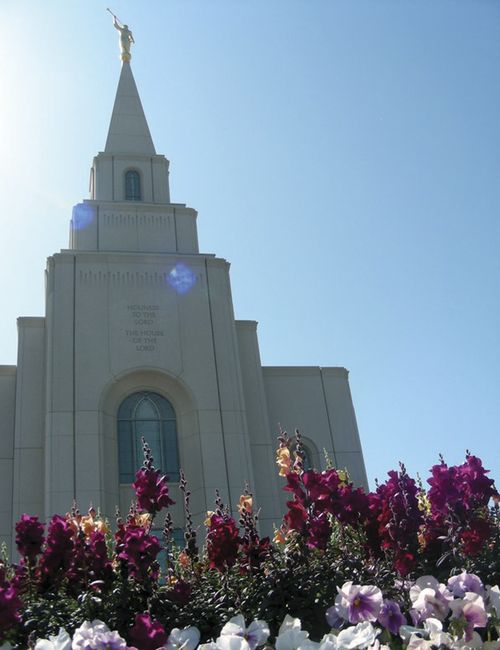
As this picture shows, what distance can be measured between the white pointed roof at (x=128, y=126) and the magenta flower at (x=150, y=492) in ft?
60.7

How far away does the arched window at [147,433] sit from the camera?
1683cm

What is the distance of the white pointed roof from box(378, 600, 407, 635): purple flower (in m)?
20.6

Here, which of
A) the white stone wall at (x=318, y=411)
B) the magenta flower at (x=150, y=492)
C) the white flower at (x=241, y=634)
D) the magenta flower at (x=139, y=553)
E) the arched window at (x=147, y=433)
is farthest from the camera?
the white stone wall at (x=318, y=411)

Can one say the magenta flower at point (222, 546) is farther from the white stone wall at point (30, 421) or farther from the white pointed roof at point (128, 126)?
the white pointed roof at point (128, 126)

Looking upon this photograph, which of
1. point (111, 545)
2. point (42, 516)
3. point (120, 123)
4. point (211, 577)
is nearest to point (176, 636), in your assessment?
point (211, 577)

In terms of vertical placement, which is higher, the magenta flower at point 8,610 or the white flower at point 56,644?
the magenta flower at point 8,610

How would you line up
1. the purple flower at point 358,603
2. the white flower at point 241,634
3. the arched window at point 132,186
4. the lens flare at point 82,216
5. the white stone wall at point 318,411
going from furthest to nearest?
1. the arched window at point 132,186
2. the lens flare at point 82,216
3. the white stone wall at point 318,411
4. the purple flower at point 358,603
5. the white flower at point 241,634

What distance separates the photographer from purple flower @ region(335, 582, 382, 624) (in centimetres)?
340

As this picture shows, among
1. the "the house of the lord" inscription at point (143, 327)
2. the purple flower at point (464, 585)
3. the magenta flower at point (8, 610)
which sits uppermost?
the "the house of the lord" inscription at point (143, 327)

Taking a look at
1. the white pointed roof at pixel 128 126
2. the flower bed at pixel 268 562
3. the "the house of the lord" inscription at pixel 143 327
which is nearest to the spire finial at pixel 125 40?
the white pointed roof at pixel 128 126

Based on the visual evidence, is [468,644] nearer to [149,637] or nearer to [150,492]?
[149,637]

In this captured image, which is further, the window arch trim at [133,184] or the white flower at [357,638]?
the window arch trim at [133,184]

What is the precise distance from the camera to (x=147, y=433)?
17219 mm

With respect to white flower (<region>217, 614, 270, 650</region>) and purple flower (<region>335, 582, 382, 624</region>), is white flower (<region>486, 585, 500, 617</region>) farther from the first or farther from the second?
white flower (<region>217, 614, 270, 650</region>)
